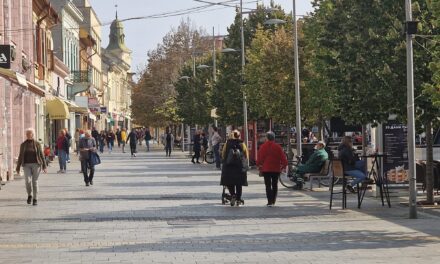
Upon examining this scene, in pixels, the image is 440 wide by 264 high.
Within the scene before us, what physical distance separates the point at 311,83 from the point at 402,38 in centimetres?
1192

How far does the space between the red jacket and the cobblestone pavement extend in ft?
2.88

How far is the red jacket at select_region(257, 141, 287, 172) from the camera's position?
931 inches

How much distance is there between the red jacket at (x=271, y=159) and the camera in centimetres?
2364

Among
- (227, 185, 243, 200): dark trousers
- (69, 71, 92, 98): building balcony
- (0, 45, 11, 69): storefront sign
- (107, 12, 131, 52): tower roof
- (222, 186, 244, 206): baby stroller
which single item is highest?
(107, 12, 131, 52): tower roof

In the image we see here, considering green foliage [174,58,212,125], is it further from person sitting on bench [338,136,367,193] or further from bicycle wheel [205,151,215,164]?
person sitting on bench [338,136,367,193]

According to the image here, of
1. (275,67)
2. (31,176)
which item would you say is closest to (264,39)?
(275,67)

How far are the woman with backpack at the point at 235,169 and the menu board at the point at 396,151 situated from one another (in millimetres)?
3551

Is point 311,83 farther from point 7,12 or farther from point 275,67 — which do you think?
point 7,12

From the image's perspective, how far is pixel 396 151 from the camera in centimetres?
2523

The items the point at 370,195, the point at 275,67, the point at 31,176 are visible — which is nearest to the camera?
the point at 31,176

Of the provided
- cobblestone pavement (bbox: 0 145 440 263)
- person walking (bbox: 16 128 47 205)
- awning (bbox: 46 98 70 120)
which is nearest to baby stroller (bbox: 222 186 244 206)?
cobblestone pavement (bbox: 0 145 440 263)

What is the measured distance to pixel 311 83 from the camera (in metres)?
33.4

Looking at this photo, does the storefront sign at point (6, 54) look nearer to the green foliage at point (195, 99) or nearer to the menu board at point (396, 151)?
the menu board at point (396, 151)

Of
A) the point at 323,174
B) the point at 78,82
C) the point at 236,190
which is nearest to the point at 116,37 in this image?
the point at 78,82
